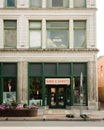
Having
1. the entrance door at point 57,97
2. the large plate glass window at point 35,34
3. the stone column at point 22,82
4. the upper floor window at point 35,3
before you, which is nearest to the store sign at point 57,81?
the entrance door at point 57,97

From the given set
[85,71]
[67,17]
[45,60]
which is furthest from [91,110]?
[67,17]

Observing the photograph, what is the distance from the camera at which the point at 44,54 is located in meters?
40.0

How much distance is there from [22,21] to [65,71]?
6.39 meters

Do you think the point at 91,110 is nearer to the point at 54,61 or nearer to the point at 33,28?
the point at 54,61

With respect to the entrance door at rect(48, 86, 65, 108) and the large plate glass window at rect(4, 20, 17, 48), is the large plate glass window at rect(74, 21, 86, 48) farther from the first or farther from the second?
the large plate glass window at rect(4, 20, 17, 48)

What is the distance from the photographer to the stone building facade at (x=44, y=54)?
131ft

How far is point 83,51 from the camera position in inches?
1572

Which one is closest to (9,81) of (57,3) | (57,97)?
(57,97)

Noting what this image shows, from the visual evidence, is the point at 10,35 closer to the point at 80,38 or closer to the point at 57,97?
the point at 80,38

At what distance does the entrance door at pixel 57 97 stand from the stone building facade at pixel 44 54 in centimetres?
23

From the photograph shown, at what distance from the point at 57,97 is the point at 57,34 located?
619 centimetres

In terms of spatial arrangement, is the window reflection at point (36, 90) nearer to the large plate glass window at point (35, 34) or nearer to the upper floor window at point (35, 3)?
the large plate glass window at point (35, 34)

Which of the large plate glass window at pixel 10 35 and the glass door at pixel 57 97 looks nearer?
the large plate glass window at pixel 10 35

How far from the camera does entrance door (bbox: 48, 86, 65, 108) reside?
133ft
